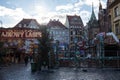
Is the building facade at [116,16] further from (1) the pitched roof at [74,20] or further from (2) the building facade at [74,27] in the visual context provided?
(1) the pitched roof at [74,20]

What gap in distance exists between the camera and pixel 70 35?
113 metres

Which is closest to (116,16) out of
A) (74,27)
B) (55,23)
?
(74,27)

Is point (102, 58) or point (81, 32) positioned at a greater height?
point (81, 32)

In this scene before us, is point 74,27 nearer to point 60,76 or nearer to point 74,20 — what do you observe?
point 74,20

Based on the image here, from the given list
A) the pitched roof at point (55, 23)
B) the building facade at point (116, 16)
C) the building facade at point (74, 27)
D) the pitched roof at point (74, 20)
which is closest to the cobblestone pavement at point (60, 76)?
the building facade at point (116, 16)

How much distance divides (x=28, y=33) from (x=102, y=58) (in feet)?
45.8

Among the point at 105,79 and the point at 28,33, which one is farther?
the point at 28,33

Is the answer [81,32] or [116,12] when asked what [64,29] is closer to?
[81,32]

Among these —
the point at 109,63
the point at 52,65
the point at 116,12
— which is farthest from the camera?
the point at 116,12

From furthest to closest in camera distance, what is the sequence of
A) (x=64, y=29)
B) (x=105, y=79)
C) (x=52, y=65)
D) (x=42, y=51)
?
(x=64, y=29), (x=52, y=65), (x=42, y=51), (x=105, y=79)

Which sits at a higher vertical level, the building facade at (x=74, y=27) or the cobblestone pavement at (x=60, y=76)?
the building facade at (x=74, y=27)

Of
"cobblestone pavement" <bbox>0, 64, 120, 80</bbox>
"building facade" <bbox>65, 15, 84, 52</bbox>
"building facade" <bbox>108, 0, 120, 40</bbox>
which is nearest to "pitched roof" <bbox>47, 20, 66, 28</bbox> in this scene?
"building facade" <bbox>65, 15, 84, 52</bbox>

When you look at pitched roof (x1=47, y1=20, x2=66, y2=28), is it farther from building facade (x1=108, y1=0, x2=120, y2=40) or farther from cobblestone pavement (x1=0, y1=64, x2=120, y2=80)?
cobblestone pavement (x1=0, y1=64, x2=120, y2=80)

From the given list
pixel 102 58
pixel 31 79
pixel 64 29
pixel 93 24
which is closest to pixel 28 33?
pixel 102 58
